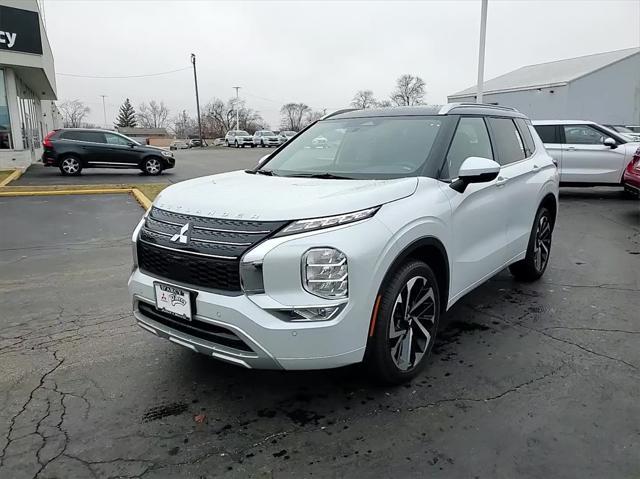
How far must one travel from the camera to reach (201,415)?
9.59ft

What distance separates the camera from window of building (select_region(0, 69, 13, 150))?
16.4 meters

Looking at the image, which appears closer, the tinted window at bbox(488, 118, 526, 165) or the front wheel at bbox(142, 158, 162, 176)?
the tinted window at bbox(488, 118, 526, 165)

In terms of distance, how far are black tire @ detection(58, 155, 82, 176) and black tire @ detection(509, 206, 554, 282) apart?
1528cm

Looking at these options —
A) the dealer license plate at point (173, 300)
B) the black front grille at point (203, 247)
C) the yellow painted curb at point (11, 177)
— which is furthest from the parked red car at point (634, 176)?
the yellow painted curb at point (11, 177)

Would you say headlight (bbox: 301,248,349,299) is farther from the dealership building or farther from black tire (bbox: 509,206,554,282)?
the dealership building

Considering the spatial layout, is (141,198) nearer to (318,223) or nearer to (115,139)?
(115,139)

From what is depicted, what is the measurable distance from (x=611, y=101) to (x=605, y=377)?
39.8 meters

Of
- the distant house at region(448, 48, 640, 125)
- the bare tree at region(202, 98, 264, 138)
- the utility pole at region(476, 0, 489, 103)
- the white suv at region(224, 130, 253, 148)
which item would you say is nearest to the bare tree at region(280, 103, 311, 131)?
the bare tree at region(202, 98, 264, 138)

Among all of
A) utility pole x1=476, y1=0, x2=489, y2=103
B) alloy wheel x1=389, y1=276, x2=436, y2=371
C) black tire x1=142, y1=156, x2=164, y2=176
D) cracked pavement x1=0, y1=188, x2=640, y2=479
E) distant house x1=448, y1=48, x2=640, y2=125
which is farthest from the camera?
distant house x1=448, y1=48, x2=640, y2=125

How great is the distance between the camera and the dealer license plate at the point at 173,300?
9.33ft

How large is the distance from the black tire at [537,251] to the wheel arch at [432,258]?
1.96 m

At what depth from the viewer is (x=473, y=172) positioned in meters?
3.40

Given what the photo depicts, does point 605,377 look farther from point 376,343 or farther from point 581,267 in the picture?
point 581,267

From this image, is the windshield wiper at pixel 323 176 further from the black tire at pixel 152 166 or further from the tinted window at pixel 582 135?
the black tire at pixel 152 166
